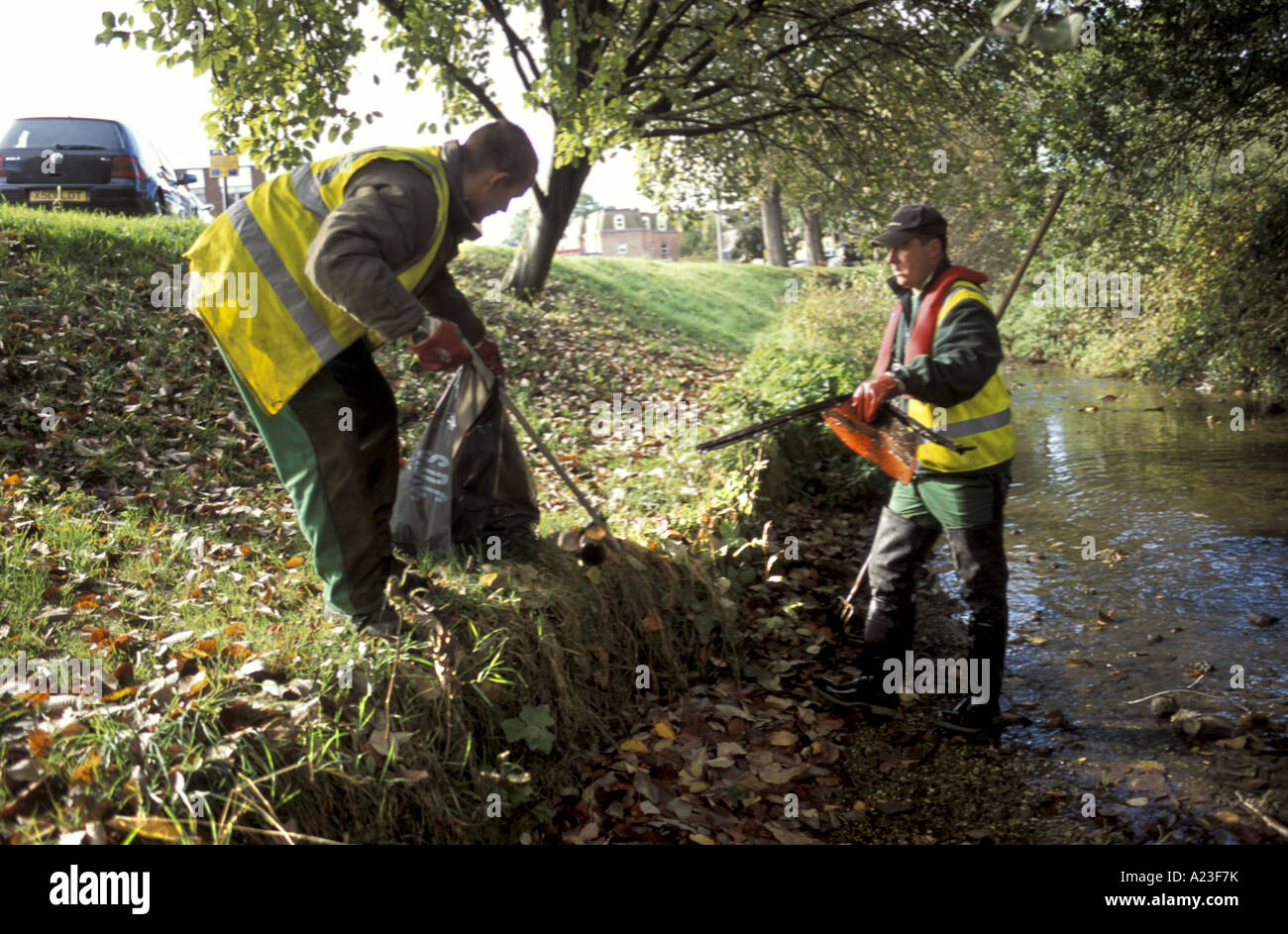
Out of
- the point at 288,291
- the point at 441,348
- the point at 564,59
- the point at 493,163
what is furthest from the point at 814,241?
the point at 288,291

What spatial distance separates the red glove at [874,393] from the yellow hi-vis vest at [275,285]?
1.92 metres

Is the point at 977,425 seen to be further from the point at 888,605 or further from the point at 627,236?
the point at 627,236

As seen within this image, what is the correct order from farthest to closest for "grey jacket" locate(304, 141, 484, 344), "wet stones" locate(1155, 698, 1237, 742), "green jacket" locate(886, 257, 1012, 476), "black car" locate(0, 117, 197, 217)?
"black car" locate(0, 117, 197, 217) < "wet stones" locate(1155, 698, 1237, 742) < "green jacket" locate(886, 257, 1012, 476) < "grey jacket" locate(304, 141, 484, 344)

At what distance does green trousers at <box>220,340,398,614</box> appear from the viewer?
347 cm

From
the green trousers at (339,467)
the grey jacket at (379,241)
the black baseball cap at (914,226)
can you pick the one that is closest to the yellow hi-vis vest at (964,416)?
the black baseball cap at (914,226)

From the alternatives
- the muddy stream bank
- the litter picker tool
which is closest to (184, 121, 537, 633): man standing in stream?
the litter picker tool

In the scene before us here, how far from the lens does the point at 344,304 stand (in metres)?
3.17

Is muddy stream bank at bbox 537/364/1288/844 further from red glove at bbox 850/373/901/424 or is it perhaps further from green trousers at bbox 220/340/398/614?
red glove at bbox 850/373/901/424

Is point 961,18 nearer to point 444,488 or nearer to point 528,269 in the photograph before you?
point 528,269

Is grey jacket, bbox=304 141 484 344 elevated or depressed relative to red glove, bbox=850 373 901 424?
elevated

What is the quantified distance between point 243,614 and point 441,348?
146cm

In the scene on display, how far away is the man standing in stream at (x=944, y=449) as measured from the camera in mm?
3869

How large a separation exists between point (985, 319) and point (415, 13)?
7.48 m

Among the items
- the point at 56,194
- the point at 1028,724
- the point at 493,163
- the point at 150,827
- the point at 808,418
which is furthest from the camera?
the point at 56,194
